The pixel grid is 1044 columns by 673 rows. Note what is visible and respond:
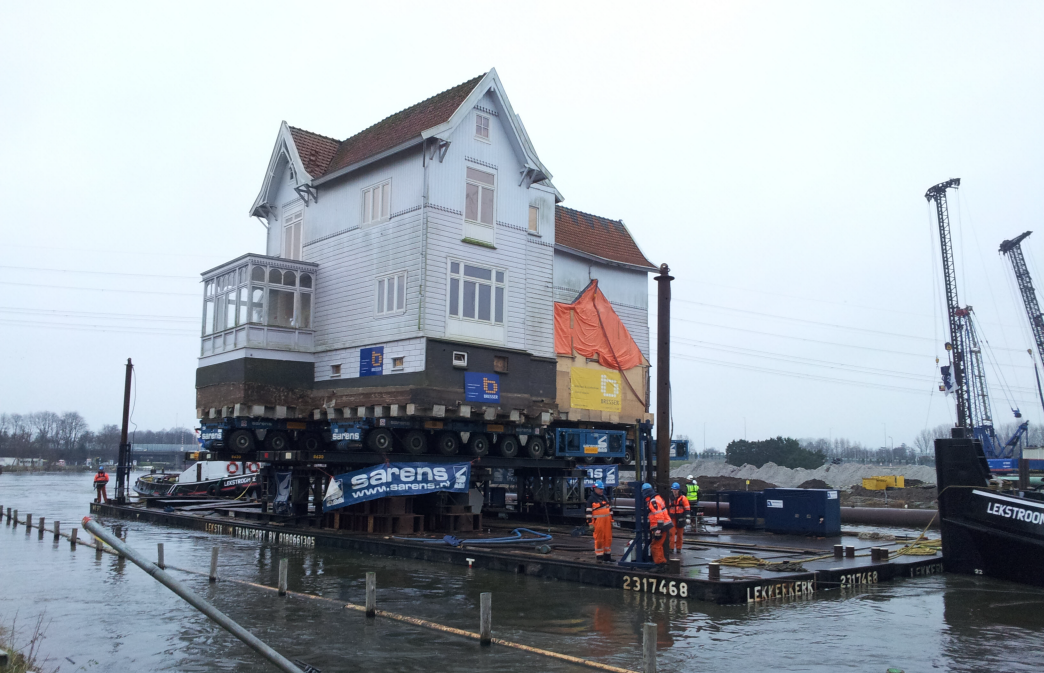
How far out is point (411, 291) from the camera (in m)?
26.1

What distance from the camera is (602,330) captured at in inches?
1351

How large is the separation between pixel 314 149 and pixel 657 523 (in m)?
21.9

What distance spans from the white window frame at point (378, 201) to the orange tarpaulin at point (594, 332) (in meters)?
7.53

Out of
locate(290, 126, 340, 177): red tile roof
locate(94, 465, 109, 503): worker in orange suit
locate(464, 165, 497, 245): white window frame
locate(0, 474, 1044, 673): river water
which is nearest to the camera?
locate(0, 474, 1044, 673): river water

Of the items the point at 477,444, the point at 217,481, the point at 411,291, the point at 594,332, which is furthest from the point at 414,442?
the point at 217,481

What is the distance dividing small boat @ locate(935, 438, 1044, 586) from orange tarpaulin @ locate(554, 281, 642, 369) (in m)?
14.4

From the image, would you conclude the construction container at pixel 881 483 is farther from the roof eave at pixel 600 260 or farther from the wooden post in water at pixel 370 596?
the wooden post in water at pixel 370 596

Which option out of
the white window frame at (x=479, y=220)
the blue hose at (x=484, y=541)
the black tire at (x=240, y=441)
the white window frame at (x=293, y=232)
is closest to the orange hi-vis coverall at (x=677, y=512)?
the blue hose at (x=484, y=541)

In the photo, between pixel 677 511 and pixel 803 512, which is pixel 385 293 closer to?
pixel 677 511

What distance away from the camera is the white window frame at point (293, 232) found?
32.2 meters

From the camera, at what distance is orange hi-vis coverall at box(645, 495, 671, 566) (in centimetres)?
1666

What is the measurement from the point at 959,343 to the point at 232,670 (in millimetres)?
89986

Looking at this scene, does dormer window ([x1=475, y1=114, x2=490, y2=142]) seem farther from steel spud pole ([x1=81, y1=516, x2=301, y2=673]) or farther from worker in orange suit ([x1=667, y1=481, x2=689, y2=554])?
steel spud pole ([x1=81, y1=516, x2=301, y2=673])

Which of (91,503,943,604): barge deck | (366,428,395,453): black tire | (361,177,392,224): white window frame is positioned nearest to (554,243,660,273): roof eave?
(361,177,392,224): white window frame
